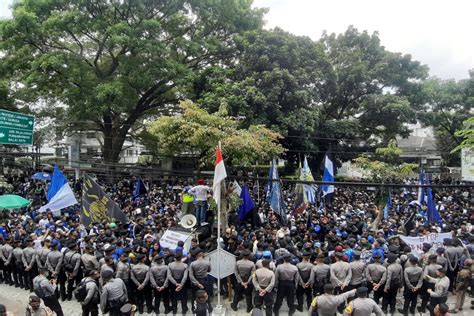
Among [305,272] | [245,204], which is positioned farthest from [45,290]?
[245,204]

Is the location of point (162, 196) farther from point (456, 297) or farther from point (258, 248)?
point (456, 297)

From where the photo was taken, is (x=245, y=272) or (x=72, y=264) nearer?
(x=245, y=272)

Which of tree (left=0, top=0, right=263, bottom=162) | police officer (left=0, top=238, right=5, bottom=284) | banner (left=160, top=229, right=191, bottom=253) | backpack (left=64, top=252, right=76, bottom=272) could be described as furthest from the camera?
tree (left=0, top=0, right=263, bottom=162)

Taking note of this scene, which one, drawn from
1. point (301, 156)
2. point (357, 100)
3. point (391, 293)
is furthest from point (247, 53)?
point (391, 293)

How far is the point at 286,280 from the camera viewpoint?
27.0ft

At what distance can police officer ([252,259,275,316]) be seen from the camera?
7961mm

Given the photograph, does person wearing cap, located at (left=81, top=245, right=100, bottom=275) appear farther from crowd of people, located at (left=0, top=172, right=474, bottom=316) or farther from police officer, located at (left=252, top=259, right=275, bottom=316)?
police officer, located at (left=252, top=259, right=275, bottom=316)

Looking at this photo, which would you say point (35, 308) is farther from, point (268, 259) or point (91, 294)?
point (268, 259)

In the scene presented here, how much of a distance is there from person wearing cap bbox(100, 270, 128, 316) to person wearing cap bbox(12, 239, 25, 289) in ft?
13.4

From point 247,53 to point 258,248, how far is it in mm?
16855

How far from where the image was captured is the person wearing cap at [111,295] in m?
7.09

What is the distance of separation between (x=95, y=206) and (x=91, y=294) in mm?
4574

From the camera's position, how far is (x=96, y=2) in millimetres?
22625

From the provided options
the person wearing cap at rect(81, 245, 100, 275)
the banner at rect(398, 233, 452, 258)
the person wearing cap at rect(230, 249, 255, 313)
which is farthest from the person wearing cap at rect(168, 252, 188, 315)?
the banner at rect(398, 233, 452, 258)
